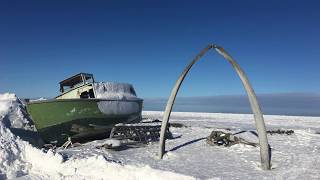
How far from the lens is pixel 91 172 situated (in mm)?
10047

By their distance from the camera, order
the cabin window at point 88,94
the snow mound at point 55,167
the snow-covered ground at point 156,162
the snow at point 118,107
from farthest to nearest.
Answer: the cabin window at point 88,94
the snow at point 118,107
the snow-covered ground at point 156,162
the snow mound at point 55,167

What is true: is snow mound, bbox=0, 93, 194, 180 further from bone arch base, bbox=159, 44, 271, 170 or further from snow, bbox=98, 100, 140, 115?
snow, bbox=98, 100, 140, 115

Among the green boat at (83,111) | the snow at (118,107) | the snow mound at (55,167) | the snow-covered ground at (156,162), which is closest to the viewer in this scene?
the snow mound at (55,167)

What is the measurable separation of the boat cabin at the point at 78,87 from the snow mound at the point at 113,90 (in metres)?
0.53

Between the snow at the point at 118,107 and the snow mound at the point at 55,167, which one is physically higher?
the snow at the point at 118,107

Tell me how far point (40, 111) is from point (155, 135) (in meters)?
4.75

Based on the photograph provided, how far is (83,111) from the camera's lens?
16078 millimetres

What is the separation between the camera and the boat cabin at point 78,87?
59.0 ft

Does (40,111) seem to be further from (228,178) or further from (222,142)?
(228,178)

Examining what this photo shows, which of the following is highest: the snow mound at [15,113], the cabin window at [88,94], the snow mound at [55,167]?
the cabin window at [88,94]

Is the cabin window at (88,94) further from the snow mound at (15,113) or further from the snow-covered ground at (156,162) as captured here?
the snow-covered ground at (156,162)

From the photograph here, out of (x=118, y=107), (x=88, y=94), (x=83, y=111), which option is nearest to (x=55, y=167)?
(x=83, y=111)

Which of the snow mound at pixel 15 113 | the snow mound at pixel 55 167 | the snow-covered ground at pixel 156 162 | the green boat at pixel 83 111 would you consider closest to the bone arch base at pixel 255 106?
the snow-covered ground at pixel 156 162

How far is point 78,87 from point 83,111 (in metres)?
2.42
